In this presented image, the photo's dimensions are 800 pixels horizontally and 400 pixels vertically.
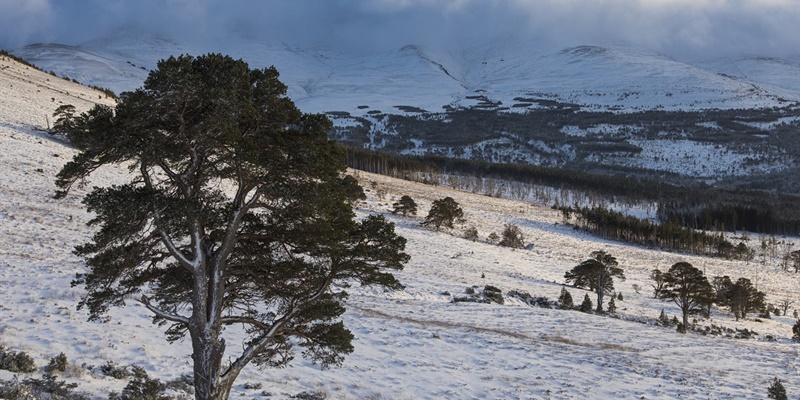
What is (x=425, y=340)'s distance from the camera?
18828 mm

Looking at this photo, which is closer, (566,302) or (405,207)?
(566,302)

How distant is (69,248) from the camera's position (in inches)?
880

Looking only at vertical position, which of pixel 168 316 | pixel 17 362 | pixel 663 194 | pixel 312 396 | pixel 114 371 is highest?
pixel 663 194

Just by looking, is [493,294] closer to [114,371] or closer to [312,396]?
[312,396]

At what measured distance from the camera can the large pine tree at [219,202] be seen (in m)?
8.01

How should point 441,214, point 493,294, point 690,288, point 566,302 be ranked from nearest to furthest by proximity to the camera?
point 493,294, point 566,302, point 690,288, point 441,214

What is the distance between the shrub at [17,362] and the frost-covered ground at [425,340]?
10.8 inches

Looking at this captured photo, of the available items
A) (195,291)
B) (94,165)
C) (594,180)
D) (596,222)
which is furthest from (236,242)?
(594,180)

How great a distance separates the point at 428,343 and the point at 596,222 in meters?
84.6

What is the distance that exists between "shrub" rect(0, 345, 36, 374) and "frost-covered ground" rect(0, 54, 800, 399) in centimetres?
27

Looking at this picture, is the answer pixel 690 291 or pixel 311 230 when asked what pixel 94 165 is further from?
pixel 690 291

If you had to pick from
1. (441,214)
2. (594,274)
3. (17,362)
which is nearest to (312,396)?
(17,362)

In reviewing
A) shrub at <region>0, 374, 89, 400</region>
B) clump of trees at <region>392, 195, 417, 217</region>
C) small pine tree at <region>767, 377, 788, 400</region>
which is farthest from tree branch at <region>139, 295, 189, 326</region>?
clump of trees at <region>392, 195, 417, 217</region>

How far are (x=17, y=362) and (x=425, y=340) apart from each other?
12.3 metres
